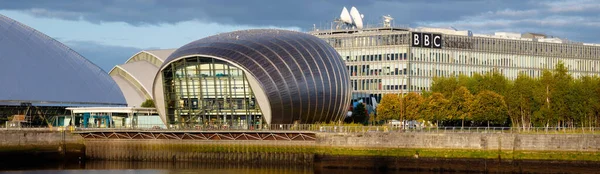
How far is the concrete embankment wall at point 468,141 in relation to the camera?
82688 mm

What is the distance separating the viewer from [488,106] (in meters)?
109

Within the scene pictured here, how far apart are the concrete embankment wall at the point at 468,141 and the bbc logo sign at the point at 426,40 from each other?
191 feet

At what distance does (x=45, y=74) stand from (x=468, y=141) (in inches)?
2085

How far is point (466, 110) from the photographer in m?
110

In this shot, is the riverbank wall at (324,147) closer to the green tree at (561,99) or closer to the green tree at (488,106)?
the green tree at (488,106)

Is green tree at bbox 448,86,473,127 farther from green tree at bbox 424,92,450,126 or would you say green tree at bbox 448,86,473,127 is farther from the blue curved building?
the blue curved building

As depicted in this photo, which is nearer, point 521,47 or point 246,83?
point 246,83

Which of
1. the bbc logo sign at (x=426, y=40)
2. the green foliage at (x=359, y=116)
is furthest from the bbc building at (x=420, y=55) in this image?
the green foliage at (x=359, y=116)

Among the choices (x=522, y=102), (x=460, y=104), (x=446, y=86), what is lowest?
(x=460, y=104)

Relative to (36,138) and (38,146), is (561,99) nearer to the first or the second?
(38,146)

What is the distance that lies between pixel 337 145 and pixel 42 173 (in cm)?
2215

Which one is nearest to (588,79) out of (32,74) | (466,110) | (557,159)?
(466,110)

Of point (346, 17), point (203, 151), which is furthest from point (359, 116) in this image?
point (203, 151)

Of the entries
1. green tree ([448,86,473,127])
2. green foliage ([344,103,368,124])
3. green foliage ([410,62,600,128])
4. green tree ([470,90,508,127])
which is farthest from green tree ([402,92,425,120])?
green foliage ([344,103,368,124])
